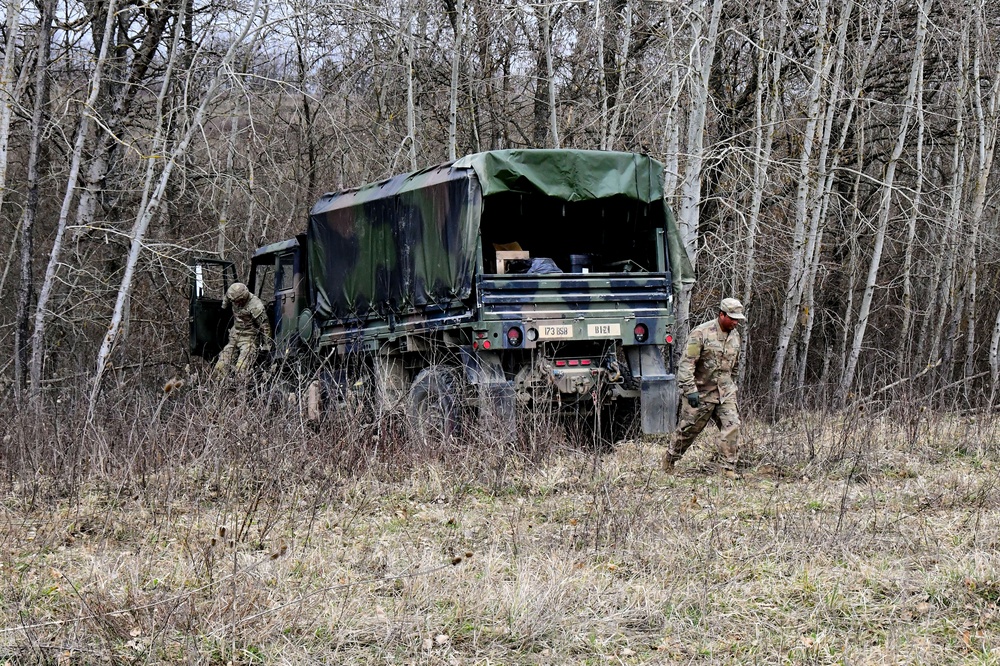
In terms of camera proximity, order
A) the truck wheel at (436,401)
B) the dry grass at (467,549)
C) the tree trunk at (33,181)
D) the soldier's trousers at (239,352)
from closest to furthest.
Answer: the dry grass at (467,549)
the truck wheel at (436,401)
the tree trunk at (33,181)
the soldier's trousers at (239,352)

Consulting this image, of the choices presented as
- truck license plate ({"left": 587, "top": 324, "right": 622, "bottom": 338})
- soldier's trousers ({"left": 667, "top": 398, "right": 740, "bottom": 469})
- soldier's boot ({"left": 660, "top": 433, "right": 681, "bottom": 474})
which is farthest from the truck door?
soldier's trousers ({"left": 667, "top": 398, "right": 740, "bottom": 469})

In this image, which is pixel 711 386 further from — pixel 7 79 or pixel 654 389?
pixel 7 79

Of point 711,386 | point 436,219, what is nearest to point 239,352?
point 436,219

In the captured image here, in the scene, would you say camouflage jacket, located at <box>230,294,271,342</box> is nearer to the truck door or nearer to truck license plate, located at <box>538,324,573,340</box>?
the truck door

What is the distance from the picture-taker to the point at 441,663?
483cm

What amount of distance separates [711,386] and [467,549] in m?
3.63

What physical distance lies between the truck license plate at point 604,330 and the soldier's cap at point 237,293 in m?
4.53

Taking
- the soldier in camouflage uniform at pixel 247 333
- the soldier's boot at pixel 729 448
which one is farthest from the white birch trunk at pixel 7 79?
the soldier's boot at pixel 729 448

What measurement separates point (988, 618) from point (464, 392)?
17.9ft

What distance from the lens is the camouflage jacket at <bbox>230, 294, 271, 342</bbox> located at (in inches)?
520

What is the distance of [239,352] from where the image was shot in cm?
1329

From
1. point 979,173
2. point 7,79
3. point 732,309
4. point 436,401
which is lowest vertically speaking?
point 436,401

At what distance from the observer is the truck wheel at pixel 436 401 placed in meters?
9.82

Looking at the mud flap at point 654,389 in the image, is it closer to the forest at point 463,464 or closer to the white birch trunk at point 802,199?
the forest at point 463,464
